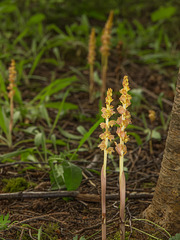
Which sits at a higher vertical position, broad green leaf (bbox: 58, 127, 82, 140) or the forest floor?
broad green leaf (bbox: 58, 127, 82, 140)

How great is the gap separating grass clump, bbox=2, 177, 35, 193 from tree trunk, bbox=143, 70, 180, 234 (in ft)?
2.58

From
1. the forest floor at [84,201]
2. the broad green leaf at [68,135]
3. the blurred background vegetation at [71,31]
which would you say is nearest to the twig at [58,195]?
the forest floor at [84,201]

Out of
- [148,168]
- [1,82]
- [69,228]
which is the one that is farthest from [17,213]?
[1,82]

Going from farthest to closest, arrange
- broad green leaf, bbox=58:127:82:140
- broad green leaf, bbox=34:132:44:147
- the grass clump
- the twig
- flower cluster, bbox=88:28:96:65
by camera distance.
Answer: flower cluster, bbox=88:28:96:65
broad green leaf, bbox=58:127:82:140
broad green leaf, bbox=34:132:44:147
the grass clump
the twig

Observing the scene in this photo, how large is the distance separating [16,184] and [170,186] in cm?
94

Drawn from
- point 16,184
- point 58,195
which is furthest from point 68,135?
point 58,195

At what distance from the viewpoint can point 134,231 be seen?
167 cm

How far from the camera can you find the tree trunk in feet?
5.12

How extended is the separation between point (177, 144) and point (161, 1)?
17.2 ft

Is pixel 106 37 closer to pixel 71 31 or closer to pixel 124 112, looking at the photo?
pixel 71 31

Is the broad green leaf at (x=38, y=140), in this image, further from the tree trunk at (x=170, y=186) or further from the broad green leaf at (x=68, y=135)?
the tree trunk at (x=170, y=186)

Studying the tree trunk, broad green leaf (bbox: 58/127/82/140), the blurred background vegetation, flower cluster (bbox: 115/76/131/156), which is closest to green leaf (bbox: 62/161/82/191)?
the tree trunk

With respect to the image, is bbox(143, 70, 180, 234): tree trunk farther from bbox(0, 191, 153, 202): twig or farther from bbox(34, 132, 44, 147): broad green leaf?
bbox(34, 132, 44, 147): broad green leaf

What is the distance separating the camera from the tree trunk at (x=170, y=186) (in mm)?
1561
